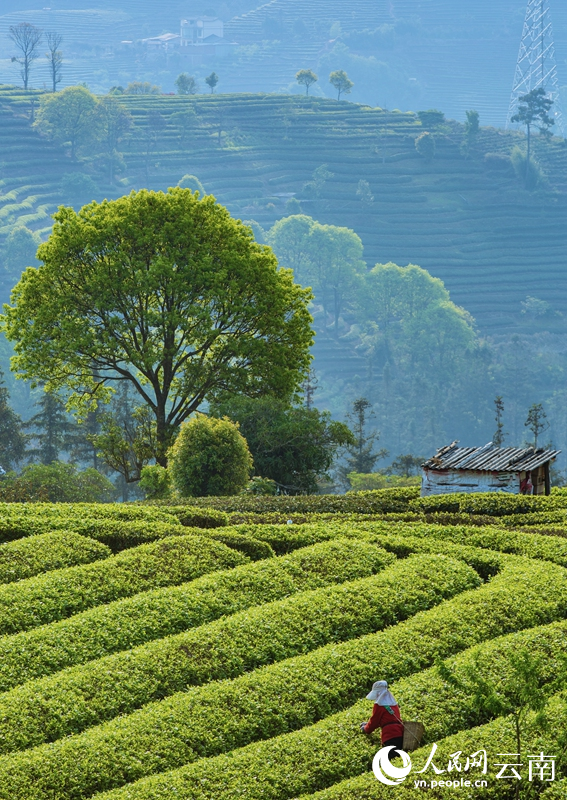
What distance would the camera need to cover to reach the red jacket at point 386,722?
9.48 m

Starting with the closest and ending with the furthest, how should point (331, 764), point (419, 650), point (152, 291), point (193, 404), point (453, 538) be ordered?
point (331, 764)
point (419, 650)
point (453, 538)
point (152, 291)
point (193, 404)

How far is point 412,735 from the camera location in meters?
9.77

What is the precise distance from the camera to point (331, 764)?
946 cm

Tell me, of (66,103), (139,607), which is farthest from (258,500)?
(66,103)

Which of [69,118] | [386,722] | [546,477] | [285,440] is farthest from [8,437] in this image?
[69,118]

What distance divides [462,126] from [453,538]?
15682 cm

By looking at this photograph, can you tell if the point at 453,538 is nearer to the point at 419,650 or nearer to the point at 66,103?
the point at 419,650

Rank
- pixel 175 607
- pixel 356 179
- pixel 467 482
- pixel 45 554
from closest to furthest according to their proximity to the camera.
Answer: pixel 175 607, pixel 45 554, pixel 467 482, pixel 356 179

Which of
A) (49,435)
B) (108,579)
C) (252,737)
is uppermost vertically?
(49,435)

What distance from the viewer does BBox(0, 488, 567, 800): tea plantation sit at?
30.8 feet

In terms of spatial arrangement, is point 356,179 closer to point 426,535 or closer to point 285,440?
point 285,440

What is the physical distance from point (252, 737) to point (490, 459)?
41.9 feet

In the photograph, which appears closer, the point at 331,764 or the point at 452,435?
the point at 331,764

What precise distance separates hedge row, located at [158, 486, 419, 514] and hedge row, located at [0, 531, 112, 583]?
338 centimetres
